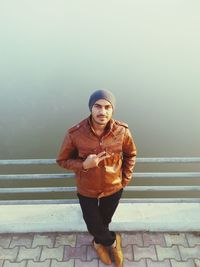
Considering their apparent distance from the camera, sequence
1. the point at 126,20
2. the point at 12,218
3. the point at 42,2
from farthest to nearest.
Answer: the point at 42,2, the point at 126,20, the point at 12,218

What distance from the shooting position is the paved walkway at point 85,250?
3.56 m

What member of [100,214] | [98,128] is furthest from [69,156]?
[100,214]

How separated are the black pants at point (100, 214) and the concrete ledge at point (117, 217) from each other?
395 millimetres

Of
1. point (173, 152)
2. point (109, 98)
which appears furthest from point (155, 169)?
point (109, 98)

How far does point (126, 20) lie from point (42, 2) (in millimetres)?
6072

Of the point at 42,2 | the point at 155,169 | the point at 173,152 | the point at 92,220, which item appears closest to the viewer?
the point at 92,220

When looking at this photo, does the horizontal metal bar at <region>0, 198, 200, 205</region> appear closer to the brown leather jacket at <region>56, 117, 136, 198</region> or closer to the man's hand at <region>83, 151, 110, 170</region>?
the brown leather jacket at <region>56, 117, 136, 198</region>

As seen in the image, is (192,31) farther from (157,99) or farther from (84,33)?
(157,99)

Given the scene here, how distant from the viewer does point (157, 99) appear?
967 cm

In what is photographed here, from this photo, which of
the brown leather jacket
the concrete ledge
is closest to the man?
the brown leather jacket

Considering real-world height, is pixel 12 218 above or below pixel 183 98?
above

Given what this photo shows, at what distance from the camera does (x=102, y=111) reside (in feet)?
9.66

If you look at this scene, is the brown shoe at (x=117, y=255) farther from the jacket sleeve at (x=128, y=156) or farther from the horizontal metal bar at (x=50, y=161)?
the horizontal metal bar at (x=50, y=161)

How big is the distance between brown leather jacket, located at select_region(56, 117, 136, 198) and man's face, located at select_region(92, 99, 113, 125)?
0.12 m
